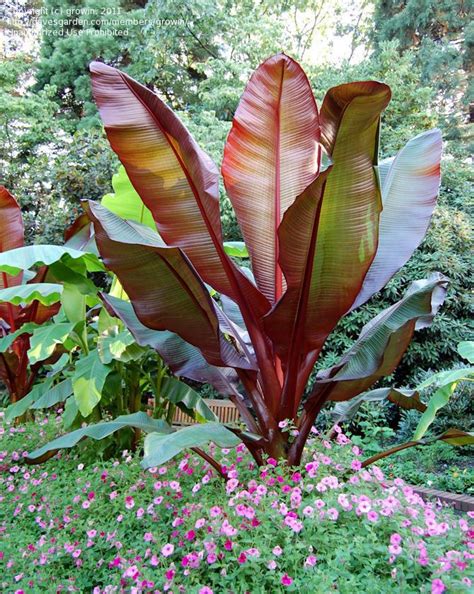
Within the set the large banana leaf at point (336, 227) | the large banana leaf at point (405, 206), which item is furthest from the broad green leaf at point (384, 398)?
the large banana leaf at point (336, 227)

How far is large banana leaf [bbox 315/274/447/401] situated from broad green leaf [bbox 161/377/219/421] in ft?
2.51

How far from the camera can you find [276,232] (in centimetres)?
188

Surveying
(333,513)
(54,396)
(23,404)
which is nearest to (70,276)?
(54,396)

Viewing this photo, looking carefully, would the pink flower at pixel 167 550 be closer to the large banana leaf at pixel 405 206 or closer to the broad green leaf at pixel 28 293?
the large banana leaf at pixel 405 206

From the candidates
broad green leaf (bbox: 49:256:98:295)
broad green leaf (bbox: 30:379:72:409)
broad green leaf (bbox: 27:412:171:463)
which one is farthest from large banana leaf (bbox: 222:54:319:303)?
broad green leaf (bbox: 30:379:72:409)

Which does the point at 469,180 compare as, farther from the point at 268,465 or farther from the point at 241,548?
the point at 241,548

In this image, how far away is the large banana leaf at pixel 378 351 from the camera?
182 cm

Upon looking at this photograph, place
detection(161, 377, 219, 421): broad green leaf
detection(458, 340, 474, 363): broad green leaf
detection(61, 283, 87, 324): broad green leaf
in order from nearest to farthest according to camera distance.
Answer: detection(458, 340, 474, 363): broad green leaf
detection(161, 377, 219, 421): broad green leaf
detection(61, 283, 87, 324): broad green leaf

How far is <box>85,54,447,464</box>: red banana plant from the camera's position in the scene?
161 cm

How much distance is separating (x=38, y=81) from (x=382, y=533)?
13328 millimetres

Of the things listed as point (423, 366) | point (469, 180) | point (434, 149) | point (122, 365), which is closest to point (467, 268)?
point (423, 366)

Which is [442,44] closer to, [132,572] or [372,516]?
[372,516]

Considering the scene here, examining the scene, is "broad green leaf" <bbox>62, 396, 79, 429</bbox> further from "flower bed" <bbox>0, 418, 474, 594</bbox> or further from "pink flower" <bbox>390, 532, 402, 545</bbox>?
"pink flower" <bbox>390, 532, 402, 545</bbox>

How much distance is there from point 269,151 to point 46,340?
1538 mm
